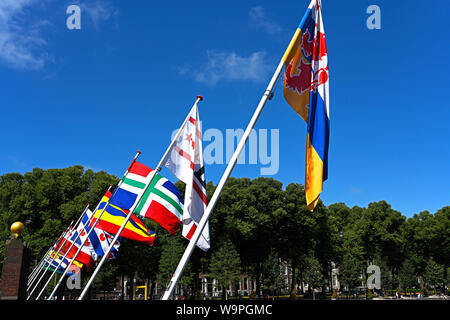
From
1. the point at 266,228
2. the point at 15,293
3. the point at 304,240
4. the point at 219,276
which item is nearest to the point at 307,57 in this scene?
the point at 15,293

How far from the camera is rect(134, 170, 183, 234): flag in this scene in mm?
14445

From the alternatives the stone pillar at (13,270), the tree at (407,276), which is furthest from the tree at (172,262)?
the tree at (407,276)

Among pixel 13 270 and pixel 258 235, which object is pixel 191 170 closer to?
pixel 13 270

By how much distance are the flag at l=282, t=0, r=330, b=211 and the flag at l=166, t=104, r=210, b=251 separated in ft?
12.5

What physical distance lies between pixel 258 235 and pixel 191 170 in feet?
163

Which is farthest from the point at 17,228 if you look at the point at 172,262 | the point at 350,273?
the point at 350,273

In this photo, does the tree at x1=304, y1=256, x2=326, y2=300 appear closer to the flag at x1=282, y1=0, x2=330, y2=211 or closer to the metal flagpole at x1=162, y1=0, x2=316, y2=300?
the flag at x1=282, y1=0, x2=330, y2=211

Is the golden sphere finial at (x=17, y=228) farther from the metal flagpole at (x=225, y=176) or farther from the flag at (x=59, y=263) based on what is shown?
the flag at (x=59, y=263)

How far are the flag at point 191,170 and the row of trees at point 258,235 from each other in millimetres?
38886

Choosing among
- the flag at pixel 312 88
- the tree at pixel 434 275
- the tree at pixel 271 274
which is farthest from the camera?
the tree at pixel 434 275

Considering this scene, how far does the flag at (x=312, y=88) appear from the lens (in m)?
8.59

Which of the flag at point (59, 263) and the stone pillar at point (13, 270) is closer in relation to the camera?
the stone pillar at point (13, 270)

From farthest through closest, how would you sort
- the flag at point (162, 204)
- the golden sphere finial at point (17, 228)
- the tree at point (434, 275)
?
the tree at point (434, 275), the flag at point (162, 204), the golden sphere finial at point (17, 228)
